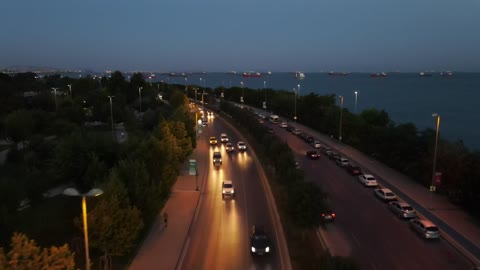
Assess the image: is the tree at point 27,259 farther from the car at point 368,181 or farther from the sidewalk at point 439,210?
the car at point 368,181

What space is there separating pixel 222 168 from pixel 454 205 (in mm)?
18486

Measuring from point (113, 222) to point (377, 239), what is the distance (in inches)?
492

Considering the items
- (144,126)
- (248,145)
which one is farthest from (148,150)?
(144,126)

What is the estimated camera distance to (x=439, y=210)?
79.6 feet

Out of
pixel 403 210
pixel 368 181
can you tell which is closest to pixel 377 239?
pixel 403 210

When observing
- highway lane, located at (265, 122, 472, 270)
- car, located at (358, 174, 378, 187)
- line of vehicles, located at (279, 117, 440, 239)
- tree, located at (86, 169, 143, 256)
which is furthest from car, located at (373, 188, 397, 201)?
tree, located at (86, 169, 143, 256)

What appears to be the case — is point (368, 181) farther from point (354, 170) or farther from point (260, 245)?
point (260, 245)

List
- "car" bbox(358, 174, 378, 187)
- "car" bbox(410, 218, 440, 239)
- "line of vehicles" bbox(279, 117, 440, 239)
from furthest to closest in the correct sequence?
"car" bbox(358, 174, 378, 187), "line of vehicles" bbox(279, 117, 440, 239), "car" bbox(410, 218, 440, 239)

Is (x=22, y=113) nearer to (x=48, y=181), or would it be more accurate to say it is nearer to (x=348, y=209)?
(x=48, y=181)

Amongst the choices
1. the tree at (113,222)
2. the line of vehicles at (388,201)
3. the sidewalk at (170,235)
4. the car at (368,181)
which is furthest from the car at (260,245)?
the car at (368,181)

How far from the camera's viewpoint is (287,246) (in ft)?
62.4

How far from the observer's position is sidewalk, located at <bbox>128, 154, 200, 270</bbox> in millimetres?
17278

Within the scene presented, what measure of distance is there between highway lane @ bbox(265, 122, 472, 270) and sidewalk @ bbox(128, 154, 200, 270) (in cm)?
737

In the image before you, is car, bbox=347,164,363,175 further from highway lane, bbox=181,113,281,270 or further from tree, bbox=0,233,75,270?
tree, bbox=0,233,75,270
